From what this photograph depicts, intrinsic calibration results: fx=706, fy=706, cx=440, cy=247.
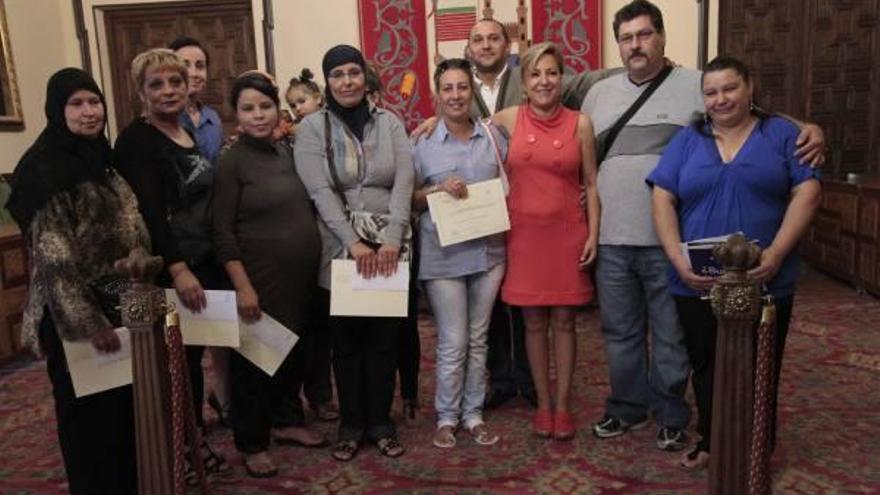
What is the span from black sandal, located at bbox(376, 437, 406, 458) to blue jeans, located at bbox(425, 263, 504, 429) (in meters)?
0.19

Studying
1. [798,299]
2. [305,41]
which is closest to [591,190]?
[798,299]

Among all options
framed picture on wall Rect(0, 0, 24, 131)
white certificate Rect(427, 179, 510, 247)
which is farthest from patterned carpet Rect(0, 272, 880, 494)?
framed picture on wall Rect(0, 0, 24, 131)

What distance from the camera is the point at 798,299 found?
16.7 feet

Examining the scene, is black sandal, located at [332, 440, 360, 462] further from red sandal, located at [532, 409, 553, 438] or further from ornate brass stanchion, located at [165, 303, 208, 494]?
ornate brass stanchion, located at [165, 303, 208, 494]

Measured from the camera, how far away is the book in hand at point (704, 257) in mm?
2053

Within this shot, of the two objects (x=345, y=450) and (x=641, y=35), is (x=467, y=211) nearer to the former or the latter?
(x=641, y=35)

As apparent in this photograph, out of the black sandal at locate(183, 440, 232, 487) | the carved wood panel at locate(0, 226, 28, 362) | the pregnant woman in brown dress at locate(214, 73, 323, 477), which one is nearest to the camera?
the pregnant woman in brown dress at locate(214, 73, 323, 477)

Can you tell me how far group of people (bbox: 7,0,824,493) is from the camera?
203cm

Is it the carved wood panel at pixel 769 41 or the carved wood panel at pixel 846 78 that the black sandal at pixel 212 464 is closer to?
the carved wood panel at pixel 769 41

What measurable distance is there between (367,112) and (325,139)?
0.61 ft

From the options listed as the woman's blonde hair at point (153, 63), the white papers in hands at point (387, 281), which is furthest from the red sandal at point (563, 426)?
the woman's blonde hair at point (153, 63)

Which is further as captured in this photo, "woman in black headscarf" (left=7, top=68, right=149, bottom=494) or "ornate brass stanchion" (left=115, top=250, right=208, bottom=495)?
"woman in black headscarf" (left=7, top=68, right=149, bottom=494)

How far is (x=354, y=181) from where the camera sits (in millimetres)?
2473

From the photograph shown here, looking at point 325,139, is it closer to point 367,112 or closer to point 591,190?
point 367,112
